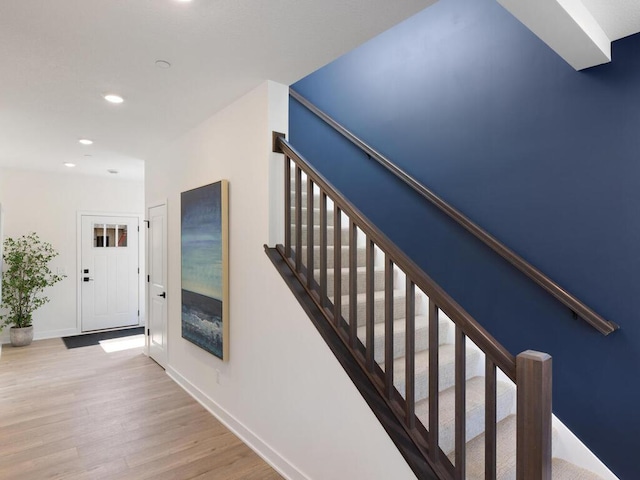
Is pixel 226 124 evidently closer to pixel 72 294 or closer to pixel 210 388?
pixel 210 388

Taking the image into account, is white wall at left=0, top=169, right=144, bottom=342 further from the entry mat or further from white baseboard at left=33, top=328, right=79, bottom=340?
the entry mat

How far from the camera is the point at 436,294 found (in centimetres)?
147

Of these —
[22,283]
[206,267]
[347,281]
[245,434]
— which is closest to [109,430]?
[245,434]

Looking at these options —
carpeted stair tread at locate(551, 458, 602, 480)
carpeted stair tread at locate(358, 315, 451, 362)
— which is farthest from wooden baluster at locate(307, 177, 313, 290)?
carpeted stair tread at locate(551, 458, 602, 480)

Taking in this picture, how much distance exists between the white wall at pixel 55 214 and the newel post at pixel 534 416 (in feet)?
21.0

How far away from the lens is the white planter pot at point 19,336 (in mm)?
5012

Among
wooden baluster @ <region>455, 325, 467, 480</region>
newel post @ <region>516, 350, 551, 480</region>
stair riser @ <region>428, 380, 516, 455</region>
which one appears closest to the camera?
newel post @ <region>516, 350, 551, 480</region>

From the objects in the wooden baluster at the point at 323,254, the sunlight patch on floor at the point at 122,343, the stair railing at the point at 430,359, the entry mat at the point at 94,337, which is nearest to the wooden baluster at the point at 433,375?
the stair railing at the point at 430,359

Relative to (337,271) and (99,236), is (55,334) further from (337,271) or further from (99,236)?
(337,271)

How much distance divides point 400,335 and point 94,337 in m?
5.25

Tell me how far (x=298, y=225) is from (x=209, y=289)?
3.86 feet

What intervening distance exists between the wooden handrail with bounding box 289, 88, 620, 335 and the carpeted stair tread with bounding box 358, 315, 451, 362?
0.70m

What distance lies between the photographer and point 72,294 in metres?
5.68

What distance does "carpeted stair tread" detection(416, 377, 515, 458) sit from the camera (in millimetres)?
1812
